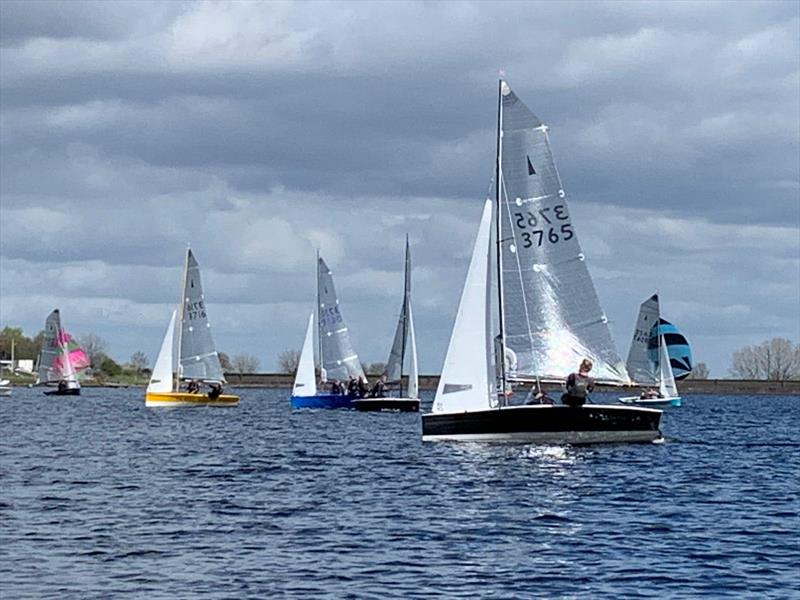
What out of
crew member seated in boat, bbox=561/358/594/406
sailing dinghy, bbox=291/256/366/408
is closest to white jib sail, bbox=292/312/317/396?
sailing dinghy, bbox=291/256/366/408

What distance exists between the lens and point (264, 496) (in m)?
33.5

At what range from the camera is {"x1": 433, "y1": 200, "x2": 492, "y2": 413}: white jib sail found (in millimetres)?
44031

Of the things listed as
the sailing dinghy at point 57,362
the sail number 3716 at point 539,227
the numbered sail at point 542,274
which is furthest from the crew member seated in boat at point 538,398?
the sailing dinghy at point 57,362

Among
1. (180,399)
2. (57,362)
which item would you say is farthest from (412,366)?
(57,362)

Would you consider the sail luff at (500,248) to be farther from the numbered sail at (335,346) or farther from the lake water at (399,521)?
the numbered sail at (335,346)

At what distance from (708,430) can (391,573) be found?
156 feet

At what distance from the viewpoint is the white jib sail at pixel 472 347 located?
44031 millimetres

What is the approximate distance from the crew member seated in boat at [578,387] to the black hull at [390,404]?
4340cm

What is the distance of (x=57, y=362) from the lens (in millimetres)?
142625

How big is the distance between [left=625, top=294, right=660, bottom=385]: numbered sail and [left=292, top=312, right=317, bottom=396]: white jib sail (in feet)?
89.8

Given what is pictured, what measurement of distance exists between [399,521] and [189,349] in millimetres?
64761

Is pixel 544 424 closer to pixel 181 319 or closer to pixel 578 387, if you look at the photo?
pixel 578 387

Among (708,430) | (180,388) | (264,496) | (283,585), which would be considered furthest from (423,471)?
(180,388)

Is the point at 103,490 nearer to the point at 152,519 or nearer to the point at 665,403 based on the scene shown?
the point at 152,519
